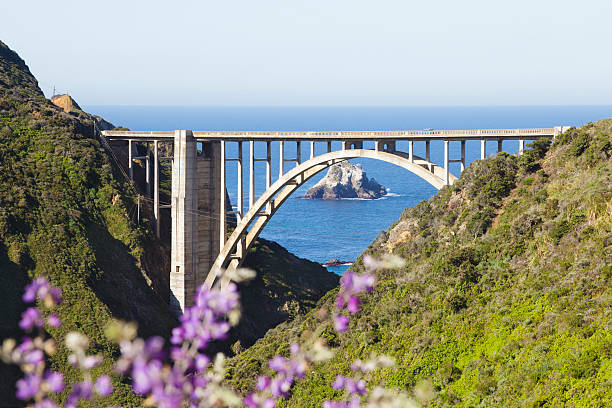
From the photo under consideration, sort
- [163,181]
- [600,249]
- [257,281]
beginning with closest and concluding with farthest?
[600,249] → [257,281] → [163,181]

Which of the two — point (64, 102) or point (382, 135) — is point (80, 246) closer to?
point (382, 135)

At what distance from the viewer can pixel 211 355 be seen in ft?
172

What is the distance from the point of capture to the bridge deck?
43194 mm

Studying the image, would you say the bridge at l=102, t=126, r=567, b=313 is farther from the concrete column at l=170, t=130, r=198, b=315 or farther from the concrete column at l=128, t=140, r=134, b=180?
the concrete column at l=128, t=140, r=134, b=180

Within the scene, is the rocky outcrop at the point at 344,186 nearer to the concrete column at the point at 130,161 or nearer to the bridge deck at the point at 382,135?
the bridge deck at the point at 382,135

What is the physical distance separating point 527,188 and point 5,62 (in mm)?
57825

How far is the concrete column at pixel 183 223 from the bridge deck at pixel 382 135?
1759 mm

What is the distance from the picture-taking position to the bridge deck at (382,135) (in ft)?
142

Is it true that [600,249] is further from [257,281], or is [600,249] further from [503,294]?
[257,281]

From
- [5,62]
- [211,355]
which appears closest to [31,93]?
[5,62]

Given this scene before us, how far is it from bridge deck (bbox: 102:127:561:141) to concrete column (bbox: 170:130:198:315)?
1.76 meters

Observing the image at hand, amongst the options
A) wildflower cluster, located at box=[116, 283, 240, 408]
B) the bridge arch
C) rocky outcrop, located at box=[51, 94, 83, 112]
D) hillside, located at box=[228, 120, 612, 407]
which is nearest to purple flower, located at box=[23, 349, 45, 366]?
wildflower cluster, located at box=[116, 283, 240, 408]

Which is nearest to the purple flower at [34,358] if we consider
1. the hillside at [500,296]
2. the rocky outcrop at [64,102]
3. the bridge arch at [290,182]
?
the hillside at [500,296]

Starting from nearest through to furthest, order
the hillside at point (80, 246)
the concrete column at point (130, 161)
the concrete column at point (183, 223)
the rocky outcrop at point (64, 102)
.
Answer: the hillside at point (80, 246), the concrete column at point (183, 223), the concrete column at point (130, 161), the rocky outcrop at point (64, 102)
